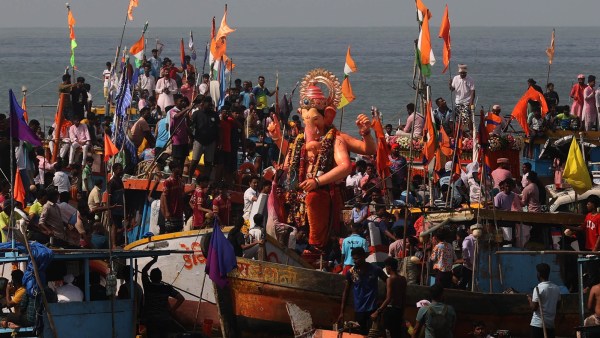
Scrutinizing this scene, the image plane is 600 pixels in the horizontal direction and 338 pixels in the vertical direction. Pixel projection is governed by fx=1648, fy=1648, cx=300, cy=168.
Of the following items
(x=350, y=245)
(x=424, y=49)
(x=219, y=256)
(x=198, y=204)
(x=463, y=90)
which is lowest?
(x=350, y=245)

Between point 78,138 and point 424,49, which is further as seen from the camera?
point 78,138

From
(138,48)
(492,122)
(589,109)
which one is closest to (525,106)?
(492,122)

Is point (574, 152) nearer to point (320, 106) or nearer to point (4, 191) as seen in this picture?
point (320, 106)

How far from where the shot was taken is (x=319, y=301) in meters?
21.5

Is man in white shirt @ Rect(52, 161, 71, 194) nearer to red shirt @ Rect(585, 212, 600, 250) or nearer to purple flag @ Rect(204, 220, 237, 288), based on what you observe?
purple flag @ Rect(204, 220, 237, 288)

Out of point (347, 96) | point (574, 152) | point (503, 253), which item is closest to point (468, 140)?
point (347, 96)

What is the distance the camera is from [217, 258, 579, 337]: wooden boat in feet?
70.1

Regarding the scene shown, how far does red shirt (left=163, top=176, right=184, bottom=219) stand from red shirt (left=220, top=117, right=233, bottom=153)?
2366 millimetres

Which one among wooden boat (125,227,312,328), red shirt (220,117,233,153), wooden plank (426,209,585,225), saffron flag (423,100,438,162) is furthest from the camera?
red shirt (220,117,233,153)

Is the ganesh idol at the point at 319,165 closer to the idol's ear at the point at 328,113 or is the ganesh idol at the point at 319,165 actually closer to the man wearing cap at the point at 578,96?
the idol's ear at the point at 328,113

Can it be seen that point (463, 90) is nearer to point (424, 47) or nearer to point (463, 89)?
point (463, 89)

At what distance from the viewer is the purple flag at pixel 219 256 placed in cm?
2112

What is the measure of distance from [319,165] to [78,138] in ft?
30.1

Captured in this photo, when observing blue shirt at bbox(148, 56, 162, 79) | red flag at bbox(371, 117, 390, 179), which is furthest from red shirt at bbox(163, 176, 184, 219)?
blue shirt at bbox(148, 56, 162, 79)
